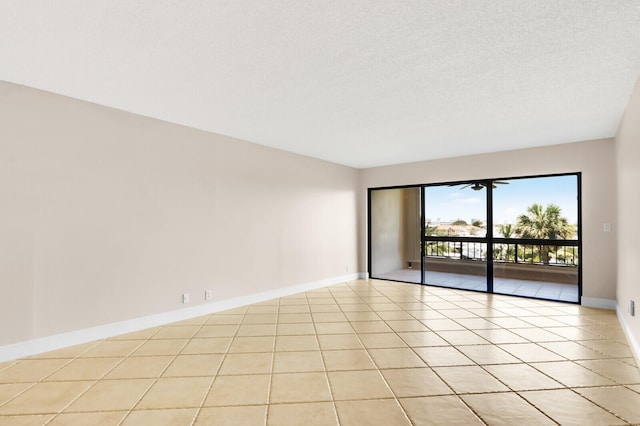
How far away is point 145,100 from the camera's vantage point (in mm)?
3299

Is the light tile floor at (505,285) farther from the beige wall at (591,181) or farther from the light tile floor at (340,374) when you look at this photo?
the light tile floor at (340,374)

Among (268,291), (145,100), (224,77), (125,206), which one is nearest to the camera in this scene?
(224,77)

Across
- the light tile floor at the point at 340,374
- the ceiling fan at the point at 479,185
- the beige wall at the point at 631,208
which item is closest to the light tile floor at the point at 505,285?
the light tile floor at the point at 340,374

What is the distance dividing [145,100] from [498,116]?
383cm

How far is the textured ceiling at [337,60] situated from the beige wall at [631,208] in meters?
0.27

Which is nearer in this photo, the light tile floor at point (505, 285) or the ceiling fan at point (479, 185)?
the light tile floor at point (505, 285)

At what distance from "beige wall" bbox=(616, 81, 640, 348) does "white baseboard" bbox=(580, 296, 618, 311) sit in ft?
2.01

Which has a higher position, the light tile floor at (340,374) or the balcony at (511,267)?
the balcony at (511,267)

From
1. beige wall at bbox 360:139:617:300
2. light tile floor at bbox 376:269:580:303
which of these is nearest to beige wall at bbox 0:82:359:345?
light tile floor at bbox 376:269:580:303

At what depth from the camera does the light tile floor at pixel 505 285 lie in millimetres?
5266

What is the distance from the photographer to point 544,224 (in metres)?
5.35

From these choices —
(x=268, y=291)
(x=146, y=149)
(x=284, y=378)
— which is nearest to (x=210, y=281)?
(x=268, y=291)

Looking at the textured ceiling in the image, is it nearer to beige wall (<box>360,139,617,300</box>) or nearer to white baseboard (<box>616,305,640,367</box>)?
beige wall (<box>360,139,617,300</box>)

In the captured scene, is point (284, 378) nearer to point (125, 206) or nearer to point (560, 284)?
point (125, 206)
